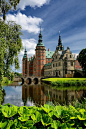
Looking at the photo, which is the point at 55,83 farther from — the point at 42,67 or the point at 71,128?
the point at 42,67

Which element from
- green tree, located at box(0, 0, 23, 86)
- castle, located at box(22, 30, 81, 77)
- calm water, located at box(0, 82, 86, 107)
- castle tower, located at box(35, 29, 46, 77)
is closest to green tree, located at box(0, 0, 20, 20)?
green tree, located at box(0, 0, 23, 86)

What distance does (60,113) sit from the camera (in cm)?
317

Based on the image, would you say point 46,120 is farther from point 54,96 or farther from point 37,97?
point 54,96

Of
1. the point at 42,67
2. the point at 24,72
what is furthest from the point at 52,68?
the point at 24,72

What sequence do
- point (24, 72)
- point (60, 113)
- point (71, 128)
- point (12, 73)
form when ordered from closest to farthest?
1. point (71, 128)
2. point (60, 113)
3. point (12, 73)
4. point (24, 72)

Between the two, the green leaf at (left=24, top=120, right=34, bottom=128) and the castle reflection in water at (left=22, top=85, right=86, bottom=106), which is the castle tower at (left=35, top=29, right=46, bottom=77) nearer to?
the castle reflection in water at (left=22, top=85, right=86, bottom=106)

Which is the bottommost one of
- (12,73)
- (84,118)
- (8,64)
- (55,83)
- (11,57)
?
(55,83)

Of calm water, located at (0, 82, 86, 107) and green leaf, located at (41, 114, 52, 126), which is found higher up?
green leaf, located at (41, 114, 52, 126)

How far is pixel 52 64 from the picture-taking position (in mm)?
56438

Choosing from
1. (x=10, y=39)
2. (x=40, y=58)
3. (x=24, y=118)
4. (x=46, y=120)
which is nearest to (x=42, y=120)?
(x=46, y=120)

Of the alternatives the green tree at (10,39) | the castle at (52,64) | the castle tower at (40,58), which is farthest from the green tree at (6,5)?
the castle tower at (40,58)

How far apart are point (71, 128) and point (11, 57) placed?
6.67 m

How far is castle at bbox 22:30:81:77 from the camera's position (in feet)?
157

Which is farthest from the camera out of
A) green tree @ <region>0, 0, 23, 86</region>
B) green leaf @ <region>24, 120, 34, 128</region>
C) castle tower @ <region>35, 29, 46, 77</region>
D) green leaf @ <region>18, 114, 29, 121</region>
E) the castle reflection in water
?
castle tower @ <region>35, 29, 46, 77</region>
